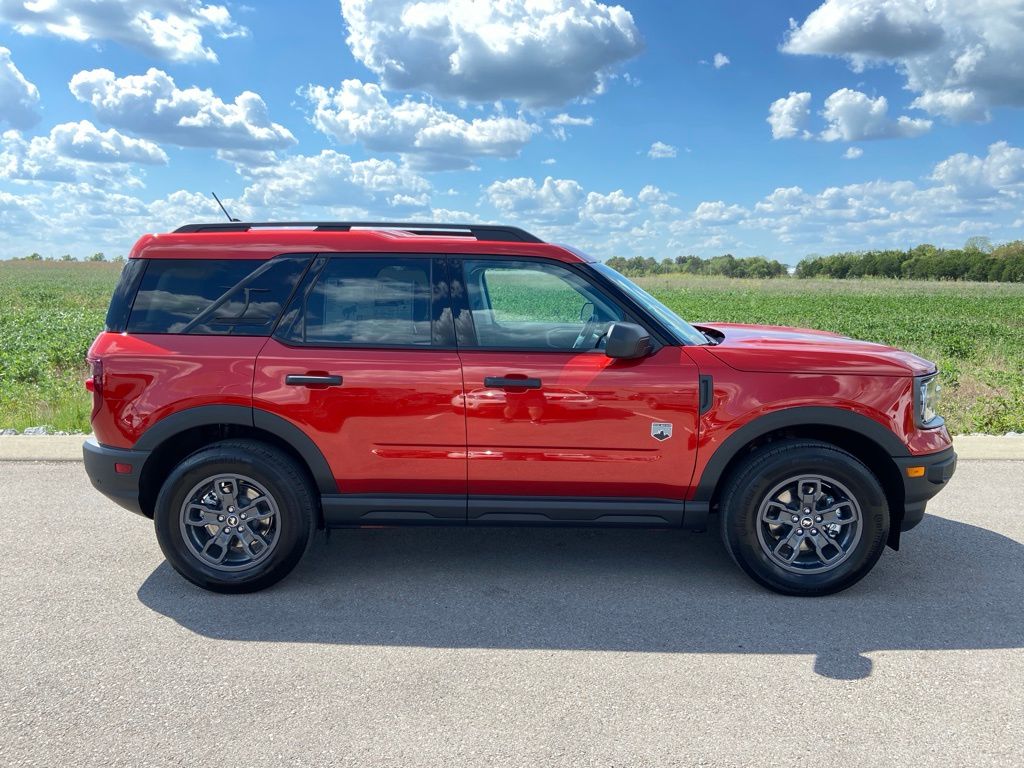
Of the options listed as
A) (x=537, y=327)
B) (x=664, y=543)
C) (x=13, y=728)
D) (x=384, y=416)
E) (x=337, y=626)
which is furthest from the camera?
(x=664, y=543)

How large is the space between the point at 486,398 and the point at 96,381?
207 cm

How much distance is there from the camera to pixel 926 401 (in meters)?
4.29

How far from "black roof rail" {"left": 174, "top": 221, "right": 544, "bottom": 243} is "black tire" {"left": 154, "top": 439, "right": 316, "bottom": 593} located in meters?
1.21

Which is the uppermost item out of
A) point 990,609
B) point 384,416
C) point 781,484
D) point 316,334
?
point 316,334

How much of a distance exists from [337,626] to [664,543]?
211 centimetres

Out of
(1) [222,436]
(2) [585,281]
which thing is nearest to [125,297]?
(1) [222,436]

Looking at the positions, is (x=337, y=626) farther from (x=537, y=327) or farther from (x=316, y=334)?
(x=537, y=327)

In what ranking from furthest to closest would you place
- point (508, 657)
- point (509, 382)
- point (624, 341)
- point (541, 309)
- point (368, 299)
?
1. point (541, 309)
2. point (368, 299)
3. point (509, 382)
4. point (624, 341)
5. point (508, 657)

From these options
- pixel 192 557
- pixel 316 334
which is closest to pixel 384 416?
pixel 316 334

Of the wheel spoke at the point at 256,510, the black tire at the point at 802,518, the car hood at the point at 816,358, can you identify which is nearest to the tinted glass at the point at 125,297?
the wheel spoke at the point at 256,510

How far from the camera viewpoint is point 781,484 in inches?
162

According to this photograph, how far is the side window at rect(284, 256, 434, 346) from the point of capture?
4246 millimetres

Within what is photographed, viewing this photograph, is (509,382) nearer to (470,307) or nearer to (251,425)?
(470,307)

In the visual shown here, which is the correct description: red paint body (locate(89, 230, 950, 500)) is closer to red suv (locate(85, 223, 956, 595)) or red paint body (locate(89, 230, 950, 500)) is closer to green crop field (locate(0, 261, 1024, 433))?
red suv (locate(85, 223, 956, 595))
